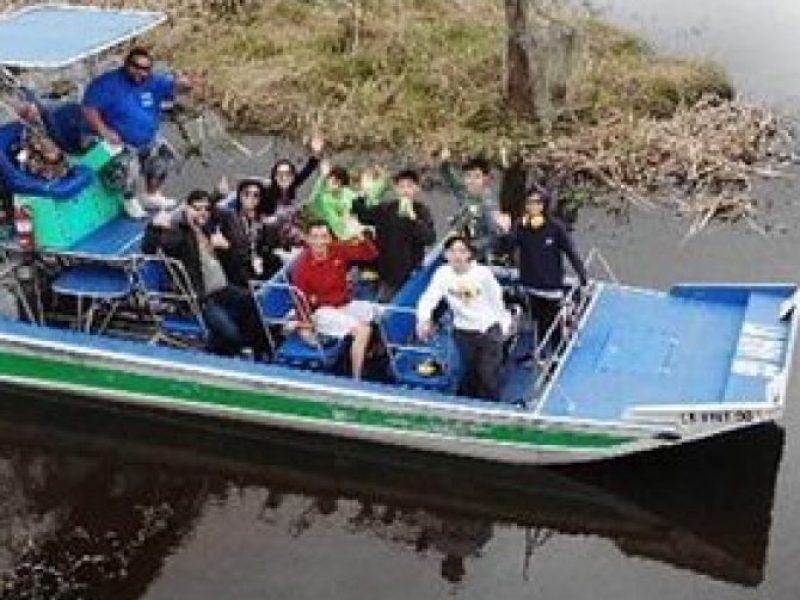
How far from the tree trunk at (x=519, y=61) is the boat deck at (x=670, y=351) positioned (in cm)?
492

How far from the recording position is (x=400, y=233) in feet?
39.2

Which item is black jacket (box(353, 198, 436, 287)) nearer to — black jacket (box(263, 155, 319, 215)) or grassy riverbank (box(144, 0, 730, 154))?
black jacket (box(263, 155, 319, 215))

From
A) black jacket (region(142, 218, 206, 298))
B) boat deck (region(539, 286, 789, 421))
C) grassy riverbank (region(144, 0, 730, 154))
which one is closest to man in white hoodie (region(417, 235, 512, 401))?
boat deck (region(539, 286, 789, 421))

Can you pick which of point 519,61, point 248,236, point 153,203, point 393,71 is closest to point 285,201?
point 248,236

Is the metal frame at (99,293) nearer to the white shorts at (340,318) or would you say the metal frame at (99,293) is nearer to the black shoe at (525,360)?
the white shorts at (340,318)

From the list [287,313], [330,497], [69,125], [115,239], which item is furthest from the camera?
[69,125]

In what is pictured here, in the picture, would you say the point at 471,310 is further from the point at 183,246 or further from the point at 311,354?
the point at 183,246

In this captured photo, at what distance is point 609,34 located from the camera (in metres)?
19.7

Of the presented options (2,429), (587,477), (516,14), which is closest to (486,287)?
(587,477)

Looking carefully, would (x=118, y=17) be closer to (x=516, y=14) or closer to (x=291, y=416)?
(x=291, y=416)

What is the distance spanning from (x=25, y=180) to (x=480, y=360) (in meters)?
4.04

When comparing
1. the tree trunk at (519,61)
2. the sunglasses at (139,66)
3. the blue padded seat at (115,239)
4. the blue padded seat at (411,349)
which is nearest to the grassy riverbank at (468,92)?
the tree trunk at (519,61)

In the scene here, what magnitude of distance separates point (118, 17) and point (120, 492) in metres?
4.40

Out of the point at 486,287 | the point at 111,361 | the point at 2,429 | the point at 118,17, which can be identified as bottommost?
the point at 2,429
